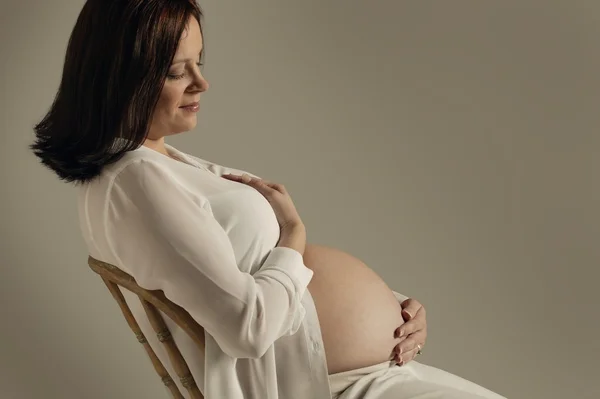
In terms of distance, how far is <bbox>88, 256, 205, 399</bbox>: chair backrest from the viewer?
1.41m

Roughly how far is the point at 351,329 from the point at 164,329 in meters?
0.35

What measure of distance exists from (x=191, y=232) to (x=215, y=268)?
0.22 feet

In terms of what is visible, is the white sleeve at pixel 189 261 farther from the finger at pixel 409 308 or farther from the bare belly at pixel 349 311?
the finger at pixel 409 308

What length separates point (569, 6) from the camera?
286 centimetres

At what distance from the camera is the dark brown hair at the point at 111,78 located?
4.54 ft

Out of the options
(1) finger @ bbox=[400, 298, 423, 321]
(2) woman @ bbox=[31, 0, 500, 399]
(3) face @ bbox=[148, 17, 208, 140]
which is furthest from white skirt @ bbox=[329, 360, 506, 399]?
(3) face @ bbox=[148, 17, 208, 140]

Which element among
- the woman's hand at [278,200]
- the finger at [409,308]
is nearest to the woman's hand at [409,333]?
the finger at [409,308]

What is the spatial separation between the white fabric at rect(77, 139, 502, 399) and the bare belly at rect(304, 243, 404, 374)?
0.17ft

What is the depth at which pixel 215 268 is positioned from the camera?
1344 millimetres

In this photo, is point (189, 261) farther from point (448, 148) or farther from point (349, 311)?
point (448, 148)

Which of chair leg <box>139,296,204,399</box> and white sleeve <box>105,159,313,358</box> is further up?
white sleeve <box>105,159,313,358</box>

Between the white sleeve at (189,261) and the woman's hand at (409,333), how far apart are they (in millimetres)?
337

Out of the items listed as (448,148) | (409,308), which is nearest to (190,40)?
(409,308)

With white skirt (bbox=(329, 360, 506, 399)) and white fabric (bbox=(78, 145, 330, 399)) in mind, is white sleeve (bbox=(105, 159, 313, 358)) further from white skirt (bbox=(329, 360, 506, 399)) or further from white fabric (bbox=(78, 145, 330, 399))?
white skirt (bbox=(329, 360, 506, 399))
